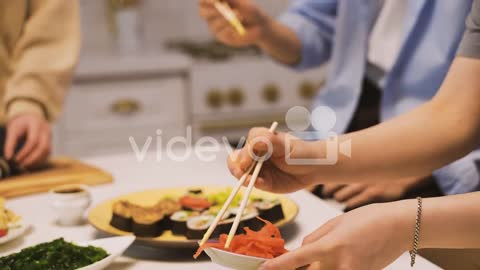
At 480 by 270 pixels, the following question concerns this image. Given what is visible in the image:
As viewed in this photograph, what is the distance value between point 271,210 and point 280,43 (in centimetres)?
80

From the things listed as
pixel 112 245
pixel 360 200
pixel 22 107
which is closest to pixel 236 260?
pixel 112 245

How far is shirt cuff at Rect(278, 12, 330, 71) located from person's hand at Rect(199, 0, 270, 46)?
0.57 ft

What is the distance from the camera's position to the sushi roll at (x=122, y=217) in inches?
43.7

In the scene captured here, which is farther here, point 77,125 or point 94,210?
point 77,125

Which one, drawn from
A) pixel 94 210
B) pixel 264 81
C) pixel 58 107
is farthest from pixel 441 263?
pixel 264 81

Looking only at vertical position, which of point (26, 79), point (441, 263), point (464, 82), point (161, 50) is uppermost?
point (161, 50)

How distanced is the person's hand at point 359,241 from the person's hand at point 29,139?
0.91 metres

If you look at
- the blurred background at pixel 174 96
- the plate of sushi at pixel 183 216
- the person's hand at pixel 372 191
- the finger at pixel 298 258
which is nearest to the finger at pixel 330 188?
the person's hand at pixel 372 191

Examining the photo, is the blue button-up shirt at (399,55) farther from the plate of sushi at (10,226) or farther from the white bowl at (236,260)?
the plate of sushi at (10,226)

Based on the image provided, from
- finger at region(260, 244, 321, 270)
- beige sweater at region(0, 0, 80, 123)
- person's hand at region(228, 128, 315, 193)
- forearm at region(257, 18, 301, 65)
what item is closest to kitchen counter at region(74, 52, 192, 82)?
beige sweater at region(0, 0, 80, 123)

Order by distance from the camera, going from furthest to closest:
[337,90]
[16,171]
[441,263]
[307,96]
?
[307,96]
[337,90]
[16,171]
[441,263]

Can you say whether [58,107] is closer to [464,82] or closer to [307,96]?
[464,82]

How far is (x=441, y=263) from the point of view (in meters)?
0.98

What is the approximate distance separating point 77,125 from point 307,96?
0.98 m
